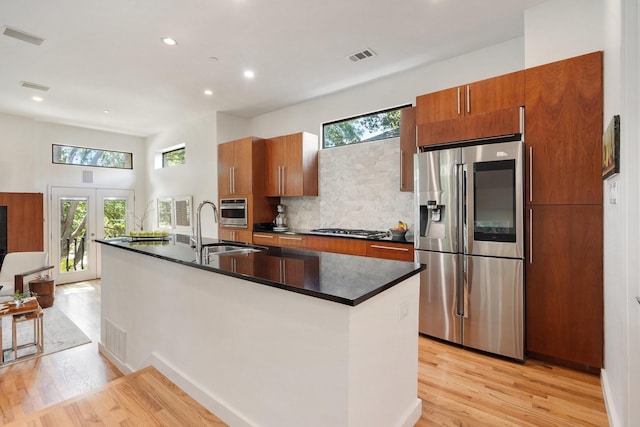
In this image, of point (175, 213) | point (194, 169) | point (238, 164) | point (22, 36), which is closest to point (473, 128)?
point (238, 164)

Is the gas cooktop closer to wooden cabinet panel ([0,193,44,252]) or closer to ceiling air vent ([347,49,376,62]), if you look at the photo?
ceiling air vent ([347,49,376,62])

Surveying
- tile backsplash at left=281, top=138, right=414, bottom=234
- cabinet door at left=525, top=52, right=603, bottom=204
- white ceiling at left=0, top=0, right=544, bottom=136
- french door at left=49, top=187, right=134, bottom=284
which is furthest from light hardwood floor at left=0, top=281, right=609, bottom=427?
french door at left=49, top=187, right=134, bottom=284

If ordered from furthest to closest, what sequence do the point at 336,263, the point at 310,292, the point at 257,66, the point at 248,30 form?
the point at 257,66 < the point at 248,30 < the point at 336,263 < the point at 310,292

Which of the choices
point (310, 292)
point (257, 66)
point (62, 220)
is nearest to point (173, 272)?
point (310, 292)

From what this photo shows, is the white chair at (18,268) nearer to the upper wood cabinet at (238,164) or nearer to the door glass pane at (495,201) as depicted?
the upper wood cabinet at (238,164)

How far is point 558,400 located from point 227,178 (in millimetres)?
4810

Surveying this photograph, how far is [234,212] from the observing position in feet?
16.9

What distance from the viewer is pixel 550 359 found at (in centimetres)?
251

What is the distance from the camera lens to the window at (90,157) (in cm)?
606

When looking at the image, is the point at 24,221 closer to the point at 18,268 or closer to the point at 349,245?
the point at 18,268

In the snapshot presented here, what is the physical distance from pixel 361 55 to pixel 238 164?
256cm

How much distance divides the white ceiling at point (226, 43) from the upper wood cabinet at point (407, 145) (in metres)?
0.65

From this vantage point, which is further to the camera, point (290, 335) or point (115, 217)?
point (115, 217)

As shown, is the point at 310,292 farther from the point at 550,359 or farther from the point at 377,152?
the point at 377,152
